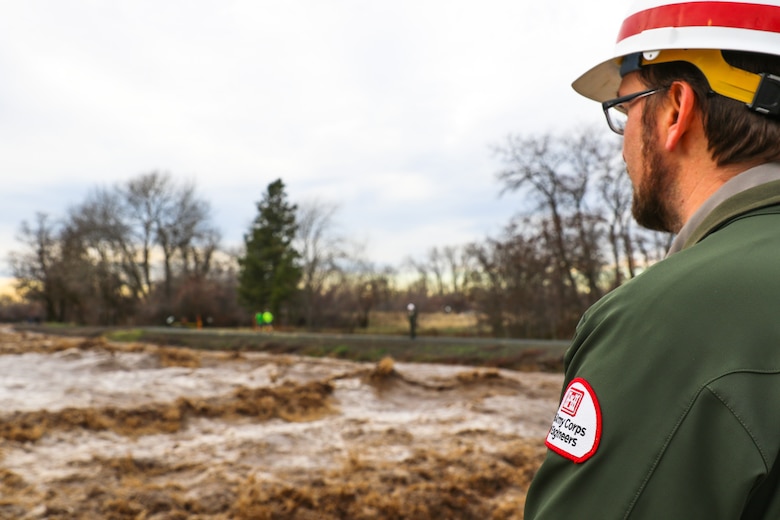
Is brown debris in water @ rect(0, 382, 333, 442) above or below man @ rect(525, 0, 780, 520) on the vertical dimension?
below

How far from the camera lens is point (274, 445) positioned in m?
10.0

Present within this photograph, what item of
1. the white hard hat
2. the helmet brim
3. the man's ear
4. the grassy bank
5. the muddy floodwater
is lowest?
the muddy floodwater

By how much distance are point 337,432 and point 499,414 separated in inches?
150

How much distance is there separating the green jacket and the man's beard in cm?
35

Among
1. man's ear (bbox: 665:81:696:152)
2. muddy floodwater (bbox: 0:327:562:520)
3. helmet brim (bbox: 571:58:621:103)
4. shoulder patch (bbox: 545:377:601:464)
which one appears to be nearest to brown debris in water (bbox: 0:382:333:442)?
muddy floodwater (bbox: 0:327:562:520)

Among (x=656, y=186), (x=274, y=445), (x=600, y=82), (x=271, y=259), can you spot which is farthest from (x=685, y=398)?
(x=271, y=259)

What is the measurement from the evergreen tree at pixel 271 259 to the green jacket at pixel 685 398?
40.7 m

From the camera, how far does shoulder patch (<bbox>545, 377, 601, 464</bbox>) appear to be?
1050mm

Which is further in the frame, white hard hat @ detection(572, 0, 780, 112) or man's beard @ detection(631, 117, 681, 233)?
man's beard @ detection(631, 117, 681, 233)

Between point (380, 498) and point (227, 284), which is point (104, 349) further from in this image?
point (227, 284)

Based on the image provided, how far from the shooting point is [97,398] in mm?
14156

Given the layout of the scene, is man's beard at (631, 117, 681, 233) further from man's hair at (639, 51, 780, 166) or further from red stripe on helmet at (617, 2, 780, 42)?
red stripe on helmet at (617, 2, 780, 42)

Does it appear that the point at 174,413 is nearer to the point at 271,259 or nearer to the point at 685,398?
the point at 685,398

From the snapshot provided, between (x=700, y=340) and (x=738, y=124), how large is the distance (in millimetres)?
593
